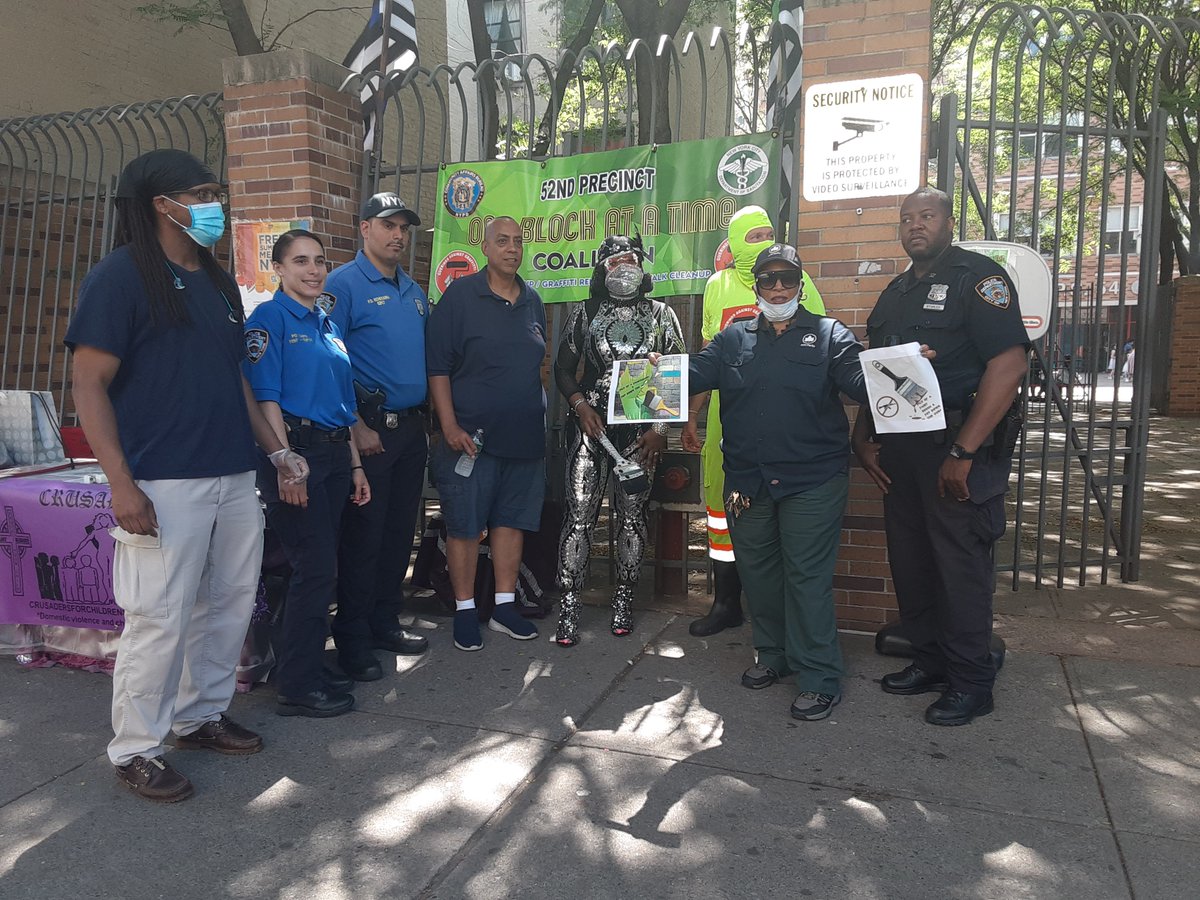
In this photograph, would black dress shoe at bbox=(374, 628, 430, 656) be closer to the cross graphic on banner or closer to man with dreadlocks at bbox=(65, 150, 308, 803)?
man with dreadlocks at bbox=(65, 150, 308, 803)

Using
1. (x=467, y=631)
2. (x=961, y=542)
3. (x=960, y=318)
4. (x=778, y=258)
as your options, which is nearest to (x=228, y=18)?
(x=467, y=631)

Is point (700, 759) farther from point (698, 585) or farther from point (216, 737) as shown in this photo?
point (698, 585)

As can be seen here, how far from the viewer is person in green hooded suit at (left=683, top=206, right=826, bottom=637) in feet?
15.0

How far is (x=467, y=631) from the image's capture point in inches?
181

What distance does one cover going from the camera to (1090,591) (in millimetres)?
5520

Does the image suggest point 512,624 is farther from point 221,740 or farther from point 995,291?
point 995,291

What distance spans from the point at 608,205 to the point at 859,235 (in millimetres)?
1409

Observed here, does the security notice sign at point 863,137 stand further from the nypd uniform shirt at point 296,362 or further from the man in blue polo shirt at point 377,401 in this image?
the nypd uniform shirt at point 296,362

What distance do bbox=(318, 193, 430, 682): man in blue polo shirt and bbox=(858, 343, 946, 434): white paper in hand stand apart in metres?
2.05

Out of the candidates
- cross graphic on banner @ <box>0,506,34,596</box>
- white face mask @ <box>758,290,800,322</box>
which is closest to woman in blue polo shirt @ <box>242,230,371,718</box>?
cross graphic on banner @ <box>0,506,34,596</box>

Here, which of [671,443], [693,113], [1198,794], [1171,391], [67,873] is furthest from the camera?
[693,113]

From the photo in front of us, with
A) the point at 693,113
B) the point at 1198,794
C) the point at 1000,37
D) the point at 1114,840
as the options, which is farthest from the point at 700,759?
the point at 693,113

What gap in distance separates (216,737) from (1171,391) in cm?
1798

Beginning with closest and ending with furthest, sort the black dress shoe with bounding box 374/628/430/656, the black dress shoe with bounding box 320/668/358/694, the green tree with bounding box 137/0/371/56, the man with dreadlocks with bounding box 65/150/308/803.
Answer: the man with dreadlocks with bounding box 65/150/308/803 < the black dress shoe with bounding box 320/668/358/694 < the black dress shoe with bounding box 374/628/430/656 < the green tree with bounding box 137/0/371/56
